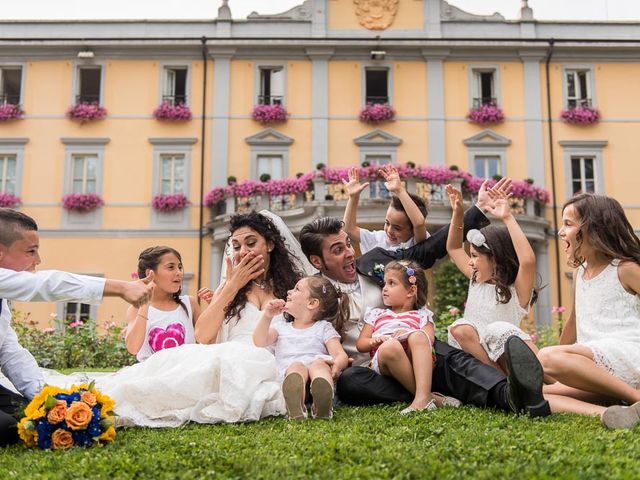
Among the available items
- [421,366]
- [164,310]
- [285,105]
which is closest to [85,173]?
[285,105]

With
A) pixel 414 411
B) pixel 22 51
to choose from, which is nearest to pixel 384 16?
pixel 22 51

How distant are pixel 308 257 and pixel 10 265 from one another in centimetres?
239

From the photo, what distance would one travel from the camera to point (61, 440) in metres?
3.30

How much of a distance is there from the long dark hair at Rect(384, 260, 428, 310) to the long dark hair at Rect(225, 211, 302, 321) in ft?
2.57

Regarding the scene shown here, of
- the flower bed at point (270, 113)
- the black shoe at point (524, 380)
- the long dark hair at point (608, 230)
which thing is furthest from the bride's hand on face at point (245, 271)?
the flower bed at point (270, 113)

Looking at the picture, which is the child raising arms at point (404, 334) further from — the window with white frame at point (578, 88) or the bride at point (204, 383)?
the window with white frame at point (578, 88)

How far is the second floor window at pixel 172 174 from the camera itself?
798 inches

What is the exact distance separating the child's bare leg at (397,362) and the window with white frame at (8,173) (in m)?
18.6

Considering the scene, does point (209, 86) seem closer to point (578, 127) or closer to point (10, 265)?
point (578, 127)

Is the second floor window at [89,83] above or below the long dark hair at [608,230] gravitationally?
above

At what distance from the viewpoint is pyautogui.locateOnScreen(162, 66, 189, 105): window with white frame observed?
20.6 m

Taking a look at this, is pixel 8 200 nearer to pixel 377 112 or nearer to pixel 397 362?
pixel 377 112

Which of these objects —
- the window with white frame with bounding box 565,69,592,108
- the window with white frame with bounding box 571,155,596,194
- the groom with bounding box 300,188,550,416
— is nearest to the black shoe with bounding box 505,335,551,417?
the groom with bounding box 300,188,550,416

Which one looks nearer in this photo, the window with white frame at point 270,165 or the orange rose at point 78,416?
the orange rose at point 78,416
